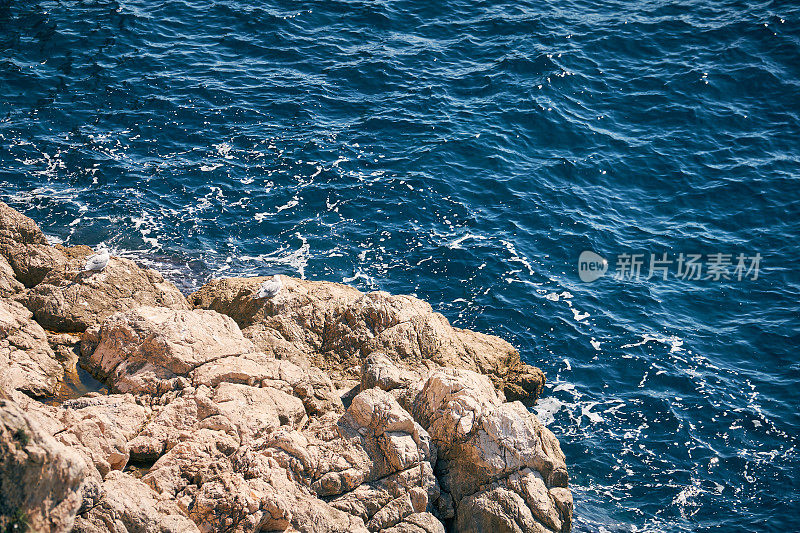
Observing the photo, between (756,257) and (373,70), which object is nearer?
(756,257)

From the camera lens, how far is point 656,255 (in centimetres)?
3153

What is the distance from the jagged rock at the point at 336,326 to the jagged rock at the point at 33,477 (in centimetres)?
861

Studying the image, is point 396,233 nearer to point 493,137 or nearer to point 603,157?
point 493,137

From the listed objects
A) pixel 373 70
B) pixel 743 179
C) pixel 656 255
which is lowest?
pixel 656 255

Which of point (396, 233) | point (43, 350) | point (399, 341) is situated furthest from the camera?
point (396, 233)

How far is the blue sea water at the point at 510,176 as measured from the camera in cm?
2539

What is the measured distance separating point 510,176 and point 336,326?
15.8 m

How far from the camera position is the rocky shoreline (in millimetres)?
15180

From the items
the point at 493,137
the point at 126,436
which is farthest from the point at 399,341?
the point at 493,137

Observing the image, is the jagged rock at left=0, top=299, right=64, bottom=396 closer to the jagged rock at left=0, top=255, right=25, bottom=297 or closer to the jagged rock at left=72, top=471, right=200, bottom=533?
the jagged rock at left=0, top=255, right=25, bottom=297

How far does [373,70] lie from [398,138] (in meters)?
5.93

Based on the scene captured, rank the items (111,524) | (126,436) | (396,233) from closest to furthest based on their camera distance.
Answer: (111,524), (126,436), (396,233)

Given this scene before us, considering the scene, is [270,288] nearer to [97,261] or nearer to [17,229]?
[97,261]

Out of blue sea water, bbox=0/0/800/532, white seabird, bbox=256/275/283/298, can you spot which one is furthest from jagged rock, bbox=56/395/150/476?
blue sea water, bbox=0/0/800/532
